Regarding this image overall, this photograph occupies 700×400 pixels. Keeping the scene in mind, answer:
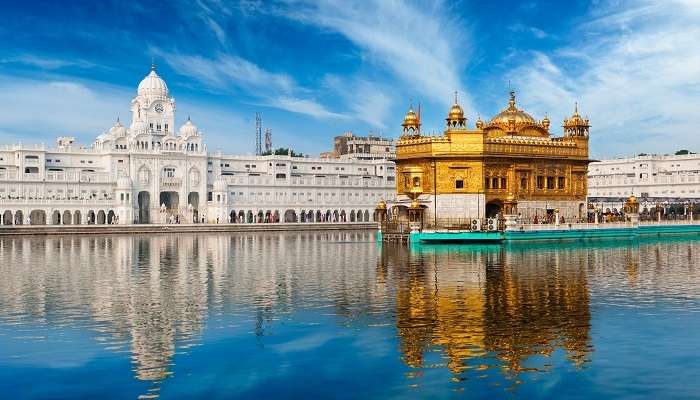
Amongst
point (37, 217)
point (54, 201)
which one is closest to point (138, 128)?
point (54, 201)

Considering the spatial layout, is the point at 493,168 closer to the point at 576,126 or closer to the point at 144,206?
the point at 576,126

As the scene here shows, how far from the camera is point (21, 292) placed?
84.5 feet

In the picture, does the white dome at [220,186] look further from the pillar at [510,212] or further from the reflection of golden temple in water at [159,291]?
the reflection of golden temple in water at [159,291]

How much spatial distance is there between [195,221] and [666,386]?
322 feet

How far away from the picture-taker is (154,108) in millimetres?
114625

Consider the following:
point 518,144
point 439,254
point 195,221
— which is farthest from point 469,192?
point 195,221

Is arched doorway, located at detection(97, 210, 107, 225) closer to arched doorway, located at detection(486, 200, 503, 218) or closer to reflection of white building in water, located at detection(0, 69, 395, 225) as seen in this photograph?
reflection of white building in water, located at detection(0, 69, 395, 225)

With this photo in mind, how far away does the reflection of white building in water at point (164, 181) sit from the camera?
99688 mm

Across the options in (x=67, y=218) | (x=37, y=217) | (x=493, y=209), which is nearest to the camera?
(x=493, y=209)

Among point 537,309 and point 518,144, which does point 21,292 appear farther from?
point 518,144

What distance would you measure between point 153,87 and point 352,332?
102875 mm

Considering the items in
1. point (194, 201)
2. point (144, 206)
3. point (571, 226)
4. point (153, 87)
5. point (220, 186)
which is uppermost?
point (153, 87)

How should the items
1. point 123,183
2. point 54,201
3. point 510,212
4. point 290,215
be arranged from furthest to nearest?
point 290,215, point 123,183, point 54,201, point 510,212

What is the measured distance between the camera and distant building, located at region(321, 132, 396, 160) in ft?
461
